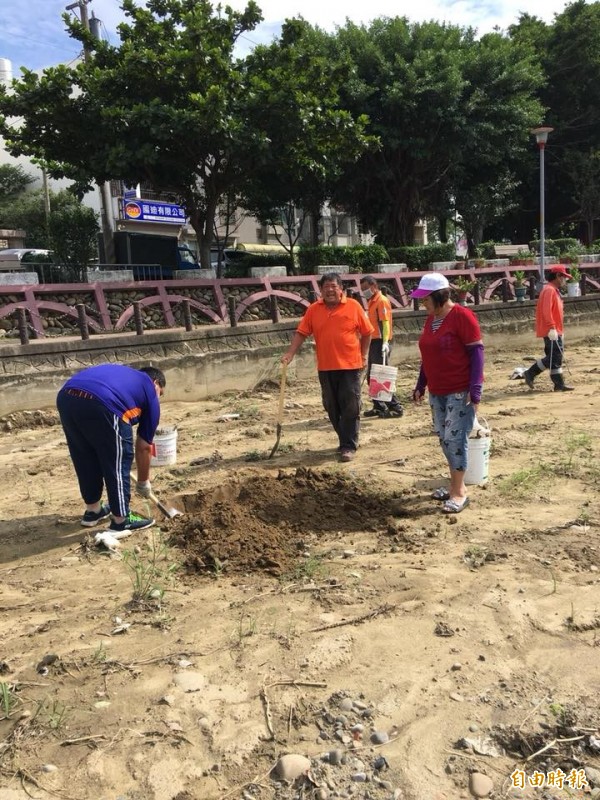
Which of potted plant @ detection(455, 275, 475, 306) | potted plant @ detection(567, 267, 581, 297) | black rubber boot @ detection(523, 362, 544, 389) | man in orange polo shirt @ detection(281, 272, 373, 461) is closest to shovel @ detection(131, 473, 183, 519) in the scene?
man in orange polo shirt @ detection(281, 272, 373, 461)

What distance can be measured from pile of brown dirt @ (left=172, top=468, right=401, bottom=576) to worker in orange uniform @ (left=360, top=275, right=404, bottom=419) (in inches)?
115

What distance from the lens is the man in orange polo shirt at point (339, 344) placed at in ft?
19.9

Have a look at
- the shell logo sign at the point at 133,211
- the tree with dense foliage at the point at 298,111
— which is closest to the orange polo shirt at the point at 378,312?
the tree with dense foliage at the point at 298,111

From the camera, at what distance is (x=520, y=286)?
52.3 feet

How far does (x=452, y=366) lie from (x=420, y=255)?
47.4 feet

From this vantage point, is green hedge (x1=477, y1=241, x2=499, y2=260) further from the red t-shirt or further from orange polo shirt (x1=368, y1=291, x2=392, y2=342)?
the red t-shirt

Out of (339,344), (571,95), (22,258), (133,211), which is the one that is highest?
(571,95)

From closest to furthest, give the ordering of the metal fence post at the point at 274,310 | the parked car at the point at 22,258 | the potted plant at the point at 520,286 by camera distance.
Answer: the metal fence post at the point at 274,310 < the potted plant at the point at 520,286 < the parked car at the point at 22,258

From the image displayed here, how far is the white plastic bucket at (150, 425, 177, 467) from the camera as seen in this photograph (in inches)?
254

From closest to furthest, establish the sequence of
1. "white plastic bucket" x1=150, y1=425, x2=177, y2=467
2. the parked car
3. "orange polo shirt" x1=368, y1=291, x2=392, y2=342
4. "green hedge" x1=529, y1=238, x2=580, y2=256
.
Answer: "white plastic bucket" x1=150, y1=425, x2=177, y2=467
"orange polo shirt" x1=368, y1=291, x2=392, y2=342
the parked car
"green hedge" x1=529, y1=238, x2=580, y2=256

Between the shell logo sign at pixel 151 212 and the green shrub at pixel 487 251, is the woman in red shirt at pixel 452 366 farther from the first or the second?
the shell logo sign at pixel 151 212

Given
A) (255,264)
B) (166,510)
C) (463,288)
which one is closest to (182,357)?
(166,510)

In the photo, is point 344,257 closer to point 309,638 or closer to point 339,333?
point 339,333

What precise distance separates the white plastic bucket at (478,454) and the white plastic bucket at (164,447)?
9.68ft
